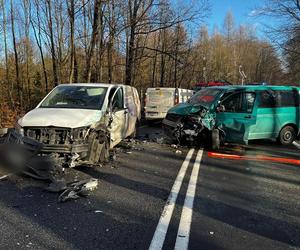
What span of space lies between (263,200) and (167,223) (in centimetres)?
206

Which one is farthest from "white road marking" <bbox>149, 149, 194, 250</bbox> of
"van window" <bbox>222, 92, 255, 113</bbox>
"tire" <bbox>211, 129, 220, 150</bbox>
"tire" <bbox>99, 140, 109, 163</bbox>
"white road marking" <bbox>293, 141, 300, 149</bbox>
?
"white road marking" <bbox>293, 141, 300, 149</bbox>

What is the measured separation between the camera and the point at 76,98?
29.7 feet

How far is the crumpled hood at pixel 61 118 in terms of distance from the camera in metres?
7.18

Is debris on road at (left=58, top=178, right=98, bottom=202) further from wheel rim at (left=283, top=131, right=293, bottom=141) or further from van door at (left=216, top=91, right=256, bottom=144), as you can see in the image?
wheel rim at (left=283, top=131, right=293, bottom=141)

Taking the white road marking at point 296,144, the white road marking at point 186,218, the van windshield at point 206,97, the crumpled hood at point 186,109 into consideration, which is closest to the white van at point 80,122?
the crumpled hood at point 186,109

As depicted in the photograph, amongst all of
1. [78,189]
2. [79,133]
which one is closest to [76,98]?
[79,133]

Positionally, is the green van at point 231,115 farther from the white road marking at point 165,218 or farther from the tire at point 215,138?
the white road marking at point 165,218

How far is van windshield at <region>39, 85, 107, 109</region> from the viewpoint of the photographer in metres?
8.70

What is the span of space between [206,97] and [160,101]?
22.9 ft

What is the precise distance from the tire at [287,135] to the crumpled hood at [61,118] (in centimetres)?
695

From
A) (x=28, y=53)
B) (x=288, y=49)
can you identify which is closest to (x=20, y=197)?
(x=28, y=53)

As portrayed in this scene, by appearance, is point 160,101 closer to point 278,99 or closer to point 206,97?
point 206,97

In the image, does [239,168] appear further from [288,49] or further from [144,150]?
[288,49]

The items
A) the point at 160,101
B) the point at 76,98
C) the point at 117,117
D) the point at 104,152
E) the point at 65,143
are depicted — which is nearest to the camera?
the point at 65,143
